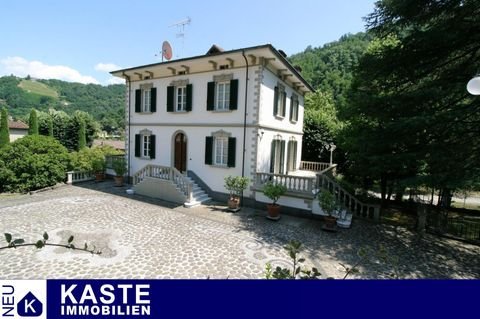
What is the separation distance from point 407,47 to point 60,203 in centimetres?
1698

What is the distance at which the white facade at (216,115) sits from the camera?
12.5 meters

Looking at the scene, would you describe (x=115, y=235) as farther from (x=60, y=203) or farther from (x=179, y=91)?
(x=179, y=91)

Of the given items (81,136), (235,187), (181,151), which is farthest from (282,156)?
(81,136)

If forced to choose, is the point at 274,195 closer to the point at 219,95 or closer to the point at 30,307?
the point at 219,95

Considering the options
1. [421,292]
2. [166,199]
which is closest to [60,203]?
[166,199]

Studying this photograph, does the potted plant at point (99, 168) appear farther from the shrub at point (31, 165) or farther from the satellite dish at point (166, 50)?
the satellite dish at point (166, 50)

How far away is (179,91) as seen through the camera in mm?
15117

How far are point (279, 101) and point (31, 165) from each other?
1639 centimetres

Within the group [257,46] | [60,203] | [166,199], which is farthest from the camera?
[166,199]

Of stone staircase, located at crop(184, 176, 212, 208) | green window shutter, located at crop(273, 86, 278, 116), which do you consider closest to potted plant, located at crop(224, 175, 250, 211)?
stone staircase, located at crop(184, 176, 212, 208)

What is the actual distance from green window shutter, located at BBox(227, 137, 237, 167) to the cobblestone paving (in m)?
2.43

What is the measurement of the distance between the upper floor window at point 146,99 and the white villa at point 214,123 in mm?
66

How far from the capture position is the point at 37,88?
139000mm

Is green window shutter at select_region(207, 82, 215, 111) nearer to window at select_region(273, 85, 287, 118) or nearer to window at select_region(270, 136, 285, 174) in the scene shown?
window at select_region(273, 85, 287, 118)
